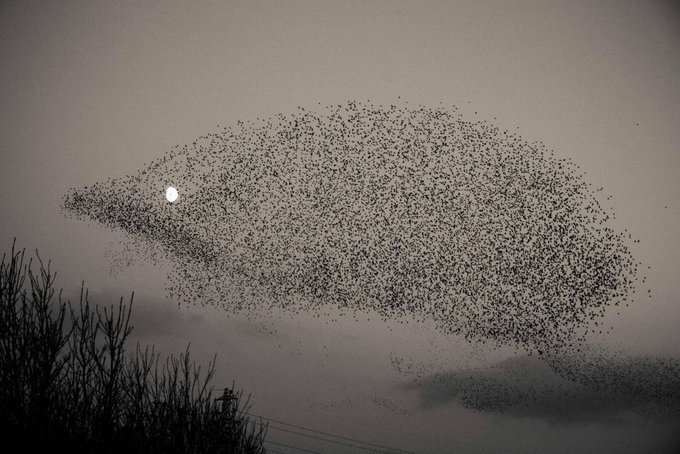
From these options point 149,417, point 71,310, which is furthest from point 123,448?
point 71,310

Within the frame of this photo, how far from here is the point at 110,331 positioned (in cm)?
1301

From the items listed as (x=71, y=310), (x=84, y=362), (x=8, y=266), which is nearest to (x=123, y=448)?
(x=84, y=362)

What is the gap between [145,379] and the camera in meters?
15.6

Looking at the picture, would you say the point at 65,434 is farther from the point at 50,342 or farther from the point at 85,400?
the point at 50,342

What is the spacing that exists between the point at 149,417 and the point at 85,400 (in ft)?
12.7

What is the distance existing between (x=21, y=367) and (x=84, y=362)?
159 centimetres

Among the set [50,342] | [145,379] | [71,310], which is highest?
[71,310]

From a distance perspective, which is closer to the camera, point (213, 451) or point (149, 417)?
point (149, 417)

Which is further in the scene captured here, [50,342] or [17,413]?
[50,342]

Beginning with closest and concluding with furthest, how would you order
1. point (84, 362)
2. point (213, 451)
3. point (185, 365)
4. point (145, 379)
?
point (84, 362)
point (145, 379)
point (185, 365)
point (213, 451)

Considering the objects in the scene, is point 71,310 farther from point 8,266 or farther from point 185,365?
point 185,365

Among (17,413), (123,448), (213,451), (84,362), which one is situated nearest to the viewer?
(17,413)

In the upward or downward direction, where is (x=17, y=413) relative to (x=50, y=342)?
downward

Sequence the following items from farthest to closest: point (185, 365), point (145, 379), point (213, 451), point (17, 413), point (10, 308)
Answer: point (213, 451) → point (185, 365) → point (145, 379) → point (10, 308) → point (17, 413)
